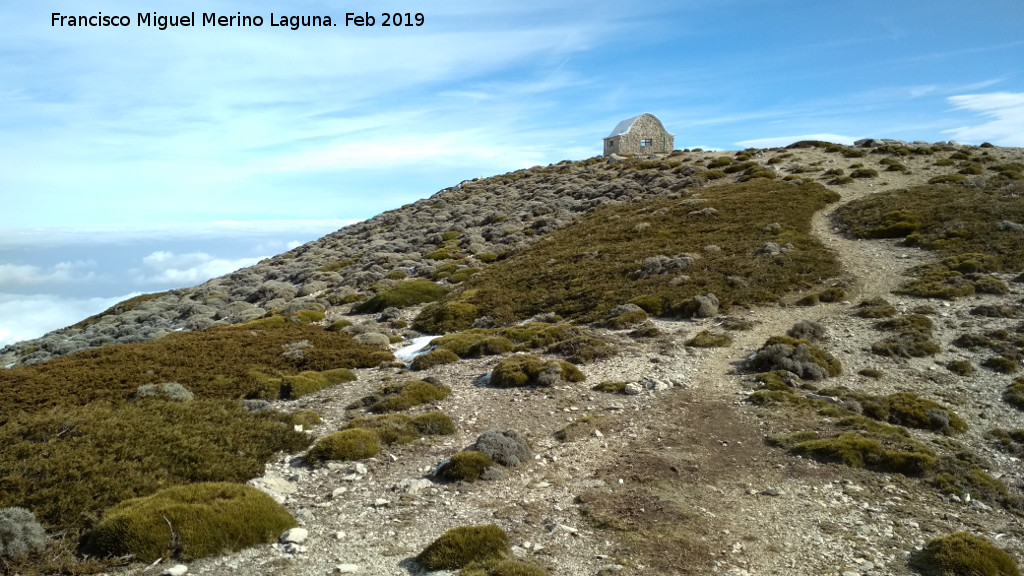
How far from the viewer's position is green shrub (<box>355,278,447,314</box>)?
3694 cm

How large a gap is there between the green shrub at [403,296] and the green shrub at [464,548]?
27002 millimetres

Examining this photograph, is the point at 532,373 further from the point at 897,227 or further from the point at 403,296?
the point at 897,227

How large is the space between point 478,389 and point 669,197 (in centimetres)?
4162

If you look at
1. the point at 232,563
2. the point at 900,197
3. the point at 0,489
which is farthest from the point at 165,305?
the point at 900,197

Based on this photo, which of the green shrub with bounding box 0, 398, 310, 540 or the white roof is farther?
the white roof

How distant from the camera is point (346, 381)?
2208cm

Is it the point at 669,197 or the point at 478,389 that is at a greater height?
the point at 669,197

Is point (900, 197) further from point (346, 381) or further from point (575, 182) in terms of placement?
point (346, 381)

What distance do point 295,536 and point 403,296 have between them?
89.1 ft

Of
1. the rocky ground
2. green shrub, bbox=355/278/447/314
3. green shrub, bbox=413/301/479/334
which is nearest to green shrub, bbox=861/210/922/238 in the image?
the rocky ground

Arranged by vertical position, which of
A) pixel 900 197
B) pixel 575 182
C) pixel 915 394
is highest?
pixel 575 182

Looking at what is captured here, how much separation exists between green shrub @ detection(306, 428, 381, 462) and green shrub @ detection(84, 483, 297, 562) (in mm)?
2991

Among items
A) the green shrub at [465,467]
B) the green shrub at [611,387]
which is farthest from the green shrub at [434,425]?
the green shrub at [611,387]

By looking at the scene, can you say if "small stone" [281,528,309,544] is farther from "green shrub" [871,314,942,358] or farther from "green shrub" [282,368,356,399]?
"green shrub" [871,314,942,358]
